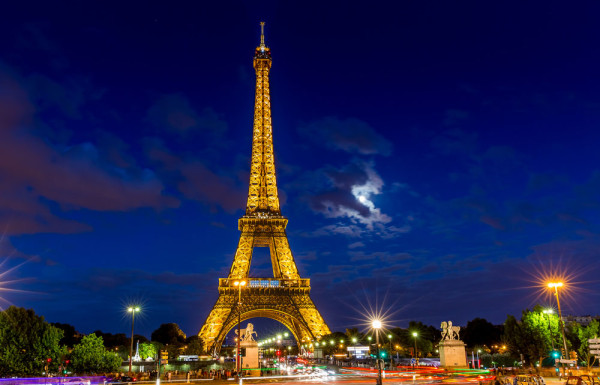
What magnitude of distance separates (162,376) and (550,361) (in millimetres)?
39901

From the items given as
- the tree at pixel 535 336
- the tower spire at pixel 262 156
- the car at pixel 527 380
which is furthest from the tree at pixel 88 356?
the tower spire at pixel 262 156

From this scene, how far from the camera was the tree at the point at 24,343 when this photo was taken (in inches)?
1273

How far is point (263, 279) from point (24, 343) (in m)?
52.1

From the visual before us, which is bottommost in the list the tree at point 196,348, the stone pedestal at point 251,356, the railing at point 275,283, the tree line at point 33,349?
the tree at point 196,348

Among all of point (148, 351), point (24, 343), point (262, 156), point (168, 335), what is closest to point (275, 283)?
point (262, 156)

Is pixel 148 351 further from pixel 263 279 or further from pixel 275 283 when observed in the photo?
pixel 275 283

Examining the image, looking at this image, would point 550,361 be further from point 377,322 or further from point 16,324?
point 16,324

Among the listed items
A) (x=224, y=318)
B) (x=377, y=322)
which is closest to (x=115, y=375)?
(x=377, y=322)

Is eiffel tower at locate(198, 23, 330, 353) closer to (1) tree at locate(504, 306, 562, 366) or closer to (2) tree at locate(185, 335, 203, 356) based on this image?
(2) tree at locate(185, 335, 203, 356)

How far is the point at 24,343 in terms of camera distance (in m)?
32.9

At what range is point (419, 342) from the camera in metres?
85.5

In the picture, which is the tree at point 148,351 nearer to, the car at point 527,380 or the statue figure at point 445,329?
the statue figure at point 445,329

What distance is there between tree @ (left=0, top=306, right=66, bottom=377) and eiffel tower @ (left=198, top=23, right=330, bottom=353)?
139 feet

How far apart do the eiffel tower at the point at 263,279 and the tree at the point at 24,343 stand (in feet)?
139
